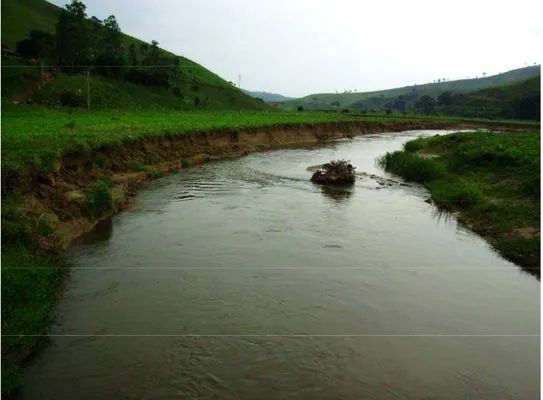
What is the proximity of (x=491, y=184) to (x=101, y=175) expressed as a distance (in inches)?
704

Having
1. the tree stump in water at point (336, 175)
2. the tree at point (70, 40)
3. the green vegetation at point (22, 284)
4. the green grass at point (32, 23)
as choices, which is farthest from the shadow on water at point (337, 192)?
the green grass at point (32, 23)

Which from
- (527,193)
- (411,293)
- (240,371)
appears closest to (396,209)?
(527,193)

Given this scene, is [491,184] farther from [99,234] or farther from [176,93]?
[176,93]

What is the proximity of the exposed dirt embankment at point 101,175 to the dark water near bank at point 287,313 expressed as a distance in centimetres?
84

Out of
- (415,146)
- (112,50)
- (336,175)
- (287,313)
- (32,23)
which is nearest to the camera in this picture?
(287,313)

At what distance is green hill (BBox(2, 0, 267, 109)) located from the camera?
187 feet

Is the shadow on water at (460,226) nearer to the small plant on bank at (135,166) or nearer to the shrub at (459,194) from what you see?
the shrub at (459,194)

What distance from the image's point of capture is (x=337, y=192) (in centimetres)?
2278

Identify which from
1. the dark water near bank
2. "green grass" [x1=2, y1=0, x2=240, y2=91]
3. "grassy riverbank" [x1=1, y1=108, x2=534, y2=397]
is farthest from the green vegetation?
"green grass" [x1=2, y1=0, x2=240, y2=91]

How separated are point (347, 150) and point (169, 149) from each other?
2075 cm

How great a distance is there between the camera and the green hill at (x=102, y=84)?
2245 inches

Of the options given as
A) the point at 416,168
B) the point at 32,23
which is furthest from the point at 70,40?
the point at 416,168

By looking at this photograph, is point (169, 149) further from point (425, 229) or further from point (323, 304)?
point (323, 304)

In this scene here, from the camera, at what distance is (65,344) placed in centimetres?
829
